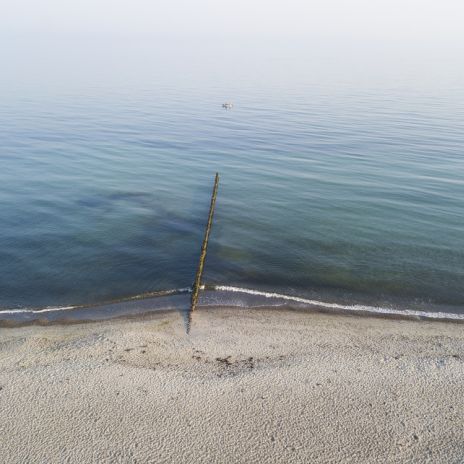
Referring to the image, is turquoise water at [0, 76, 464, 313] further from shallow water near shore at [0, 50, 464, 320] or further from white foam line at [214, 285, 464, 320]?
white foam line at [214, 285, 464, 320]

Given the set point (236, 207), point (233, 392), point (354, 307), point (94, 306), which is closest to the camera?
point (233, 392)

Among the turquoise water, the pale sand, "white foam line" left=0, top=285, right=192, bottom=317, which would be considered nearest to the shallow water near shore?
the turquoise water

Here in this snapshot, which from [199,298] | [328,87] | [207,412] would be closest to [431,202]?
[199,298]

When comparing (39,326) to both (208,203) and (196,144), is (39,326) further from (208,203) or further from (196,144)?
(196,144)

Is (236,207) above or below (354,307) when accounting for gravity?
below

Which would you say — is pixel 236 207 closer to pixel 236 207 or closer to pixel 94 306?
pixel 236 207

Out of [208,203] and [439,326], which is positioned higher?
[439,326]

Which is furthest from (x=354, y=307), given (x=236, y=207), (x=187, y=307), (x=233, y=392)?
(x=236, y=207)
